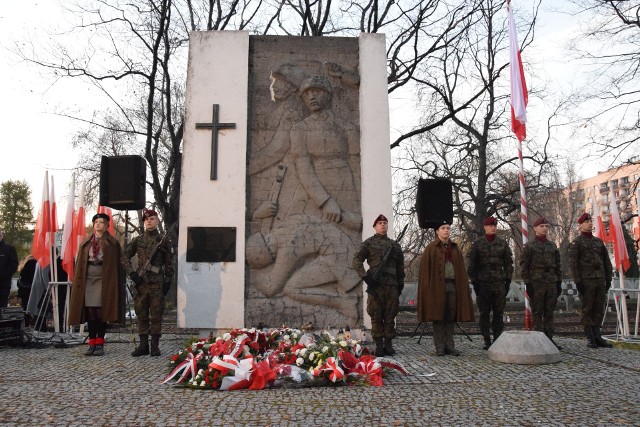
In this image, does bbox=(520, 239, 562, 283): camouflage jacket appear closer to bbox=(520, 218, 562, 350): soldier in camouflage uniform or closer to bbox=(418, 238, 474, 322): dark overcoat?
bbox=(520, 218, 562, 350): soldier in camouflage uniform

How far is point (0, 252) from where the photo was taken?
9.11 meters

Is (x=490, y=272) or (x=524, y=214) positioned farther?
(x=490, y=272)

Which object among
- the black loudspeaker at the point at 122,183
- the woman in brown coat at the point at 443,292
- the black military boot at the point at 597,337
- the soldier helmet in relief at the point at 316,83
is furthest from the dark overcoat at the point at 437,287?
the black loudspeaker at the point at 122,183

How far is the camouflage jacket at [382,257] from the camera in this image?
698 centimetres

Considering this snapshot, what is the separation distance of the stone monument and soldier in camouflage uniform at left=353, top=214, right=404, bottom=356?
0.67m

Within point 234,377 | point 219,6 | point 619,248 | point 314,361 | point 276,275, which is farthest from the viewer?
point 219,6

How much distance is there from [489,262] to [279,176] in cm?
315

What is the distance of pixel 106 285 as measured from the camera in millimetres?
7293

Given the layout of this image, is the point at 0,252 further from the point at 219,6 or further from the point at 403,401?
the point at 219,6

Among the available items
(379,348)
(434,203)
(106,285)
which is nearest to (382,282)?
(379,348)

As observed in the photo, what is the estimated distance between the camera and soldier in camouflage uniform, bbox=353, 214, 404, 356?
22.7 feet

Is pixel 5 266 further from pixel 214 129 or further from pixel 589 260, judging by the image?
pixel 589 260

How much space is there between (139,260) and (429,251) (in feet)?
12.3

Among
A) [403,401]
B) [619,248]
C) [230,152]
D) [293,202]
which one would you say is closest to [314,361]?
[403,401]
